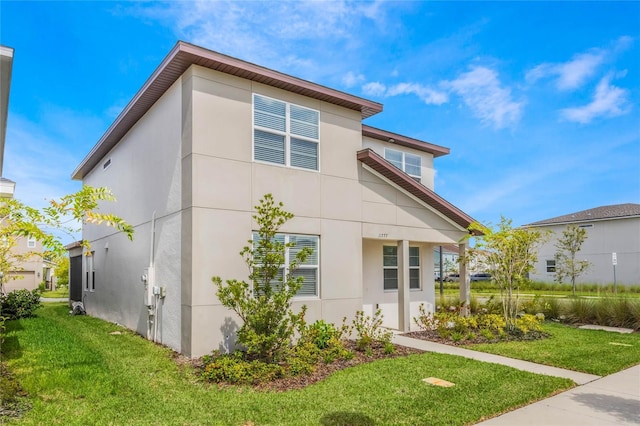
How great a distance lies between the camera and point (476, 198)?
65.5ft

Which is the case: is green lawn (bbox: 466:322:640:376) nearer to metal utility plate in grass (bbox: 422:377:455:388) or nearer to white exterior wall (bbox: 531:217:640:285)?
metal utility plate in grass (bbox: 422:377:455:388)

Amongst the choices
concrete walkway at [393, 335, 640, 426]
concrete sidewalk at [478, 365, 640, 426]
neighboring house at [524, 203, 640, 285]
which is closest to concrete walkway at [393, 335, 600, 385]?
concrete walkway at [393, 335, 640, 426]

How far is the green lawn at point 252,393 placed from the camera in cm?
521

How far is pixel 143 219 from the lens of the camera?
445 inches

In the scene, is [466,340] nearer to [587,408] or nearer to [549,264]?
[587,408]

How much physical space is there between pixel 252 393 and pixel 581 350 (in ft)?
25.3

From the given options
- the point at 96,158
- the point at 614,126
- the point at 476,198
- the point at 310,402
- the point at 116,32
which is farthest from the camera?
the point at 476,198

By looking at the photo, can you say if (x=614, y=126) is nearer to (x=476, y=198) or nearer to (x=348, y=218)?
(x=476, y=198)

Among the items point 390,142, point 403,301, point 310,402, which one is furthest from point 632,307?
point 310,402

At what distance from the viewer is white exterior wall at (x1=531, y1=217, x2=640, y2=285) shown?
3011cm

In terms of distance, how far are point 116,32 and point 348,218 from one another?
7587 millimetres

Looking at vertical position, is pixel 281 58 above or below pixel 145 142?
above


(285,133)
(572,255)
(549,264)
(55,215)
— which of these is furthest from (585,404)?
(549,264)

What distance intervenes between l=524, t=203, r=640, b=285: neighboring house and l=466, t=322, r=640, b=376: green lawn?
20170mm
